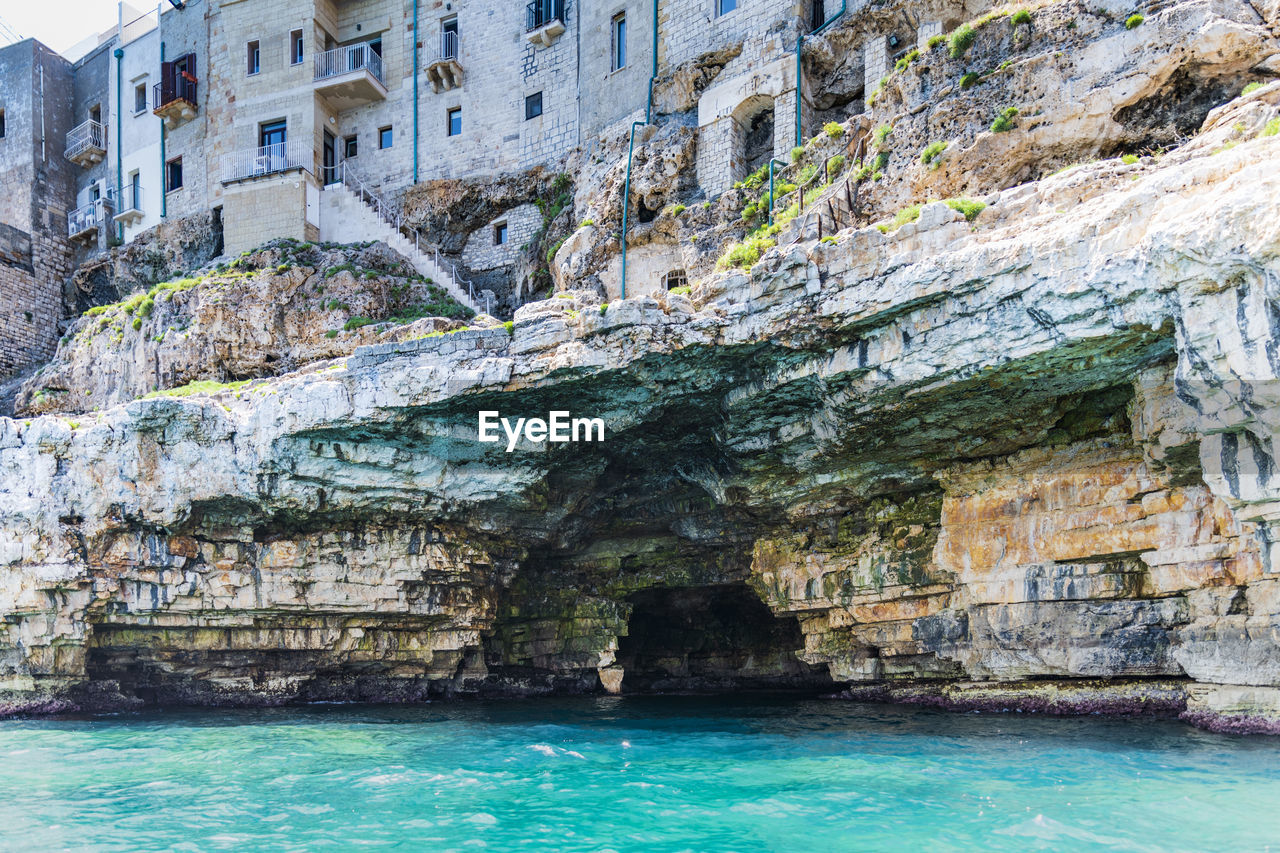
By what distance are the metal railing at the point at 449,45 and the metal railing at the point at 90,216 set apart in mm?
18251

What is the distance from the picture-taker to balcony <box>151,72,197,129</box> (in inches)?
1656

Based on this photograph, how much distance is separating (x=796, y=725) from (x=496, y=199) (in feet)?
77.3

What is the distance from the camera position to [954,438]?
19109 mm

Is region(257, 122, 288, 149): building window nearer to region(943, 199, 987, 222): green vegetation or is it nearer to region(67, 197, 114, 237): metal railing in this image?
region(67, 197, 114, 237): metal railing

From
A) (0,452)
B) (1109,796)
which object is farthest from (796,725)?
(0,452)

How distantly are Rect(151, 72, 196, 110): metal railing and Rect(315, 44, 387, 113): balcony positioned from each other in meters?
7.01

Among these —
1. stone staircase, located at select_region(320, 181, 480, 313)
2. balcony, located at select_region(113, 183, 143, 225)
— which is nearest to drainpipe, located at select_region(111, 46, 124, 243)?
balcony, located at select_region(113, 183, 143, 225)

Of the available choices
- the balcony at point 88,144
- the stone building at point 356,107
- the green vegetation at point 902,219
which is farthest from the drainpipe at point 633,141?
the balcony at point 88,144

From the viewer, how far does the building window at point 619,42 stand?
3338 cm

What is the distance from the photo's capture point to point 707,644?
95.8ft

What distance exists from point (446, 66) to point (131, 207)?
1748 cm

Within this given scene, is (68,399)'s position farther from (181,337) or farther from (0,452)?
(0,452)

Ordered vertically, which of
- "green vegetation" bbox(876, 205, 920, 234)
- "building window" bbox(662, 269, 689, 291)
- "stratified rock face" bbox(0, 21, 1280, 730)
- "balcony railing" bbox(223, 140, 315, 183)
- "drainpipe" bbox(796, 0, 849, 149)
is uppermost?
"balcony railing" bbox(223, 140, 315, 183)

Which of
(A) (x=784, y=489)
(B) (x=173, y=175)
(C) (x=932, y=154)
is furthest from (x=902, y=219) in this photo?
(B) (x=173, y=175)
